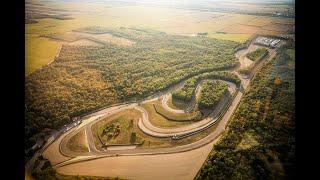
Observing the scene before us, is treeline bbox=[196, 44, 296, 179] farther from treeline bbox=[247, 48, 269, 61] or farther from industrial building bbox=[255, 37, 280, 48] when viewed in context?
industrial building bbox=[255, 37, 280, 48]

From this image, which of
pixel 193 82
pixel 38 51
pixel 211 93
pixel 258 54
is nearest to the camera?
pixel 211 93

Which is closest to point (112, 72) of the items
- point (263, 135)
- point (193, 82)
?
point (193, 82)

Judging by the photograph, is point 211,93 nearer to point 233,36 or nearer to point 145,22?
point 233,36

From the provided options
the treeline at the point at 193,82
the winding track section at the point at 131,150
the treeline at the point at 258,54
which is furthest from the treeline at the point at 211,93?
the treeline at the point at 258,54

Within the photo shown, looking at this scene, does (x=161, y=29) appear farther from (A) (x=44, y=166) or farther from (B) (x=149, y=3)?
(A) (x=44, y=166)

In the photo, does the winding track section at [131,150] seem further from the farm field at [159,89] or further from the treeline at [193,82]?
the treeline at [193,82]
